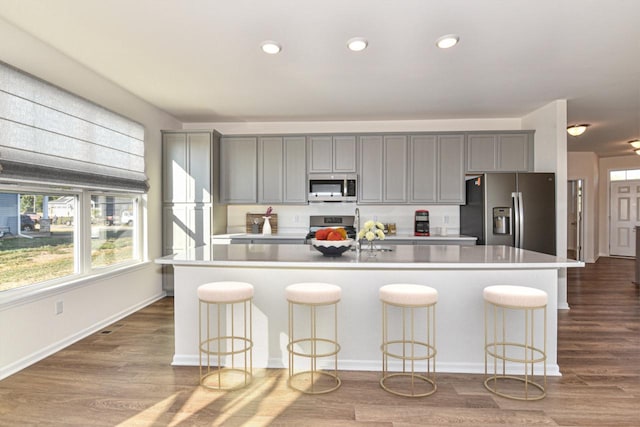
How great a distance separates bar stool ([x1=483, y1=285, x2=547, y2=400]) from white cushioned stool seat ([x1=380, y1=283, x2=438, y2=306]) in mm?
419

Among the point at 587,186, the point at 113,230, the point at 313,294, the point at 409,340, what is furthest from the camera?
the point at 587,186

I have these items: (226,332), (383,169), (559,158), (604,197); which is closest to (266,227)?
(383,169)

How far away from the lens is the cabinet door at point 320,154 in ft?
17.4

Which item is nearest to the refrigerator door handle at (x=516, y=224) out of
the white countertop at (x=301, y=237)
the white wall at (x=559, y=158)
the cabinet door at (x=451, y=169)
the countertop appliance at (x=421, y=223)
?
the white countertop at (x=301, y=237)

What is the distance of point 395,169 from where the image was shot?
525 cm

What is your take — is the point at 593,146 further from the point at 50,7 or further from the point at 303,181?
the point at 50,7

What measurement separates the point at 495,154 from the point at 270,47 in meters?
3.58

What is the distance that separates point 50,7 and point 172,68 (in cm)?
112

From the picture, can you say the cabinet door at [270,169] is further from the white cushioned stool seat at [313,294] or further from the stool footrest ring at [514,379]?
the stool footrest ring at [514,379]

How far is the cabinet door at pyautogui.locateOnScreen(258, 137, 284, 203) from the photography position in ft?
17.5

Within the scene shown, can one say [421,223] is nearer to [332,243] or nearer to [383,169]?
[383,169]

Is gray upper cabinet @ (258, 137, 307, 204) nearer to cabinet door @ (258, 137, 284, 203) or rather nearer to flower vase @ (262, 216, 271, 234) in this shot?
cabinet door @ (258, 137, 284, 203)

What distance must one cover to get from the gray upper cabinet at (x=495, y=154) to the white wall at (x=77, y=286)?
4.28 m

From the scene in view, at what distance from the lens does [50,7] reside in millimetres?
2479
